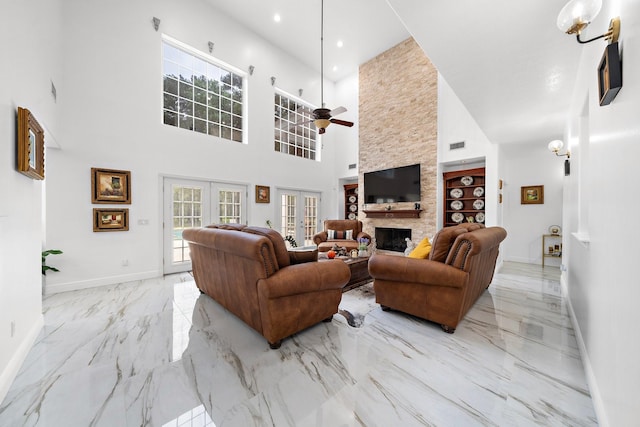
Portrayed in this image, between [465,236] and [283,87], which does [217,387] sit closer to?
[465,236]

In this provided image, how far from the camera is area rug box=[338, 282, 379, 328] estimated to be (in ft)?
8.58

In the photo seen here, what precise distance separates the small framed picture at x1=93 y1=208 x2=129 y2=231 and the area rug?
3.78 metres

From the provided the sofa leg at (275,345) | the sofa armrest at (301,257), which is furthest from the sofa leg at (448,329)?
the sofa leg at (275,345)

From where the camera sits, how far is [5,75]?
66.1 inches

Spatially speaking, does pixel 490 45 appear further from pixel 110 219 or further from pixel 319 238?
pixel 110 219

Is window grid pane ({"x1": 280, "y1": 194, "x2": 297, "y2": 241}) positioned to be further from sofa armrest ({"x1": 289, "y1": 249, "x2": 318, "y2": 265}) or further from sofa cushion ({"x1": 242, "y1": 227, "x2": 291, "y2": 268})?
sofa cushion ({"x1": 242, "y1": 227, "x2": 291, "y2": 268})

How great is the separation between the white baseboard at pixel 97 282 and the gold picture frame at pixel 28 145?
2232 mm

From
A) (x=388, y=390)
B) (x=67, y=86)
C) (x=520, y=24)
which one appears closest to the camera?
(x=388, y=390)

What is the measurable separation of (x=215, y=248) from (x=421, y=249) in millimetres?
2187

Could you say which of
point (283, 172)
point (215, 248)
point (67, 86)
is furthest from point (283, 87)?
point (215, 248)

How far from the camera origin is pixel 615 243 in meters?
1.21

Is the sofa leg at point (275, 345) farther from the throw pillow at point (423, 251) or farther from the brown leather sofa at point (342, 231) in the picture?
the brown leather sofa at point (342, 231)

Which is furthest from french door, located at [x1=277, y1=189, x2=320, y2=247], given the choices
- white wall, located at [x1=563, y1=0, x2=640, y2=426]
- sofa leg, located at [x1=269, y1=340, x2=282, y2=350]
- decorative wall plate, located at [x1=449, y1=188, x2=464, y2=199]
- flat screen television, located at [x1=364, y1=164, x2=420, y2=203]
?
white wall, located at [x1=563, y1=0, x2=640, y2=426]

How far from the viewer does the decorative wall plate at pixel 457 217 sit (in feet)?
19.0
